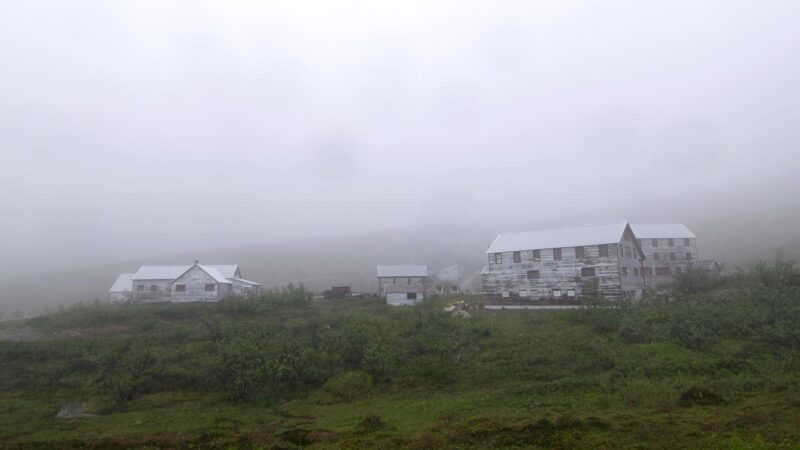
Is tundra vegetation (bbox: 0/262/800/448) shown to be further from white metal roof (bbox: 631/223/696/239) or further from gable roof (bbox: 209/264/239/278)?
white metal roof (bbox: 631/223/696/239)

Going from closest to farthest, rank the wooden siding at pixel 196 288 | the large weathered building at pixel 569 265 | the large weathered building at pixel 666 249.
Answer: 1. the large weathered building at pixel 569 265
2. the wooden siding at pixel 196 288
3. the large weathered building at pixel 666 249

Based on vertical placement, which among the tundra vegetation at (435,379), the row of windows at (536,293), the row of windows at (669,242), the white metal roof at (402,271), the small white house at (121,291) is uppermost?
the row of windows at (669,242)

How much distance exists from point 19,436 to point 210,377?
9.23 m

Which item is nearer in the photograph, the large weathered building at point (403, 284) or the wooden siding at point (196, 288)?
the large weathered building at point (403, 284)

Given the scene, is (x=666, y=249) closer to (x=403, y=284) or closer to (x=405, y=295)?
(x=403, y=284)

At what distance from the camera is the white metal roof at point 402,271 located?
6419 centimetres

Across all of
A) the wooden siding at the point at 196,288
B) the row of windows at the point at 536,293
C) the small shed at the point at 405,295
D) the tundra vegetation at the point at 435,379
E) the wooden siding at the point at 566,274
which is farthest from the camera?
the wooden siding at the point at 196,288

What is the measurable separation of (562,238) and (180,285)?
45238 mm

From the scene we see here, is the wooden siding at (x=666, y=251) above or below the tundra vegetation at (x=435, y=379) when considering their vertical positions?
above

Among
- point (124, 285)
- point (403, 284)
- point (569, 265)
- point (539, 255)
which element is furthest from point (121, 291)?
point (569, 265)

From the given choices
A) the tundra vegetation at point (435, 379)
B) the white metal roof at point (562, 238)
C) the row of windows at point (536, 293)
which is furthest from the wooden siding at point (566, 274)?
the tundra vegetation at point (435, 379)

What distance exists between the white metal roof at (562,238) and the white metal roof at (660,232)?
20.9 meters

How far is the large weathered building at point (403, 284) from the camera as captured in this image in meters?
56.0

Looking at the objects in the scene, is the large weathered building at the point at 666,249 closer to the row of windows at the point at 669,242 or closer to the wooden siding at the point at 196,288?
the row of windows at the point at 669,242
